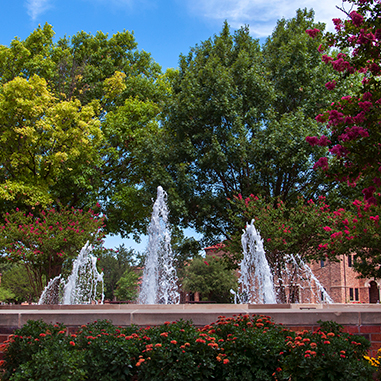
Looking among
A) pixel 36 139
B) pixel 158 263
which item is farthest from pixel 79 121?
pixel 158 263

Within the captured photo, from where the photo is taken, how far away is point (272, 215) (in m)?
14.9

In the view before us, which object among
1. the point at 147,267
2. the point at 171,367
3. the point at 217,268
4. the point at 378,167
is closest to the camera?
the point at 171,367

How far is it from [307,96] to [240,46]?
418cm

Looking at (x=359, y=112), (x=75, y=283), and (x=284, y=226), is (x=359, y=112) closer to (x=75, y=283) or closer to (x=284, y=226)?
(x=284, y=226)

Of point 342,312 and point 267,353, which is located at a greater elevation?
point 342,312

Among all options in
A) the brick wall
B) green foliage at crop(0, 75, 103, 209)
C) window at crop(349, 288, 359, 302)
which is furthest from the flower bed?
window at crop(349, 288, 359, 302)

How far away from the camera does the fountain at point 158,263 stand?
1227 centimetres

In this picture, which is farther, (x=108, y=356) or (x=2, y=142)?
(x=2, y=142)

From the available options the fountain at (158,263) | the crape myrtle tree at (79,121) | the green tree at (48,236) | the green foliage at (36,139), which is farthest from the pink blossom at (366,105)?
the green foliage at (36,139)

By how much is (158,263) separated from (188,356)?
33.9 ft

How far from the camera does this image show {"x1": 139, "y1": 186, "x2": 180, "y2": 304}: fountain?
483 inches

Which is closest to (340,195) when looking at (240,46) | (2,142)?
(240,46)

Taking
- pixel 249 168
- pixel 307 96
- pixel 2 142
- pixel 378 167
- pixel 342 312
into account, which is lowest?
pixel 342 312

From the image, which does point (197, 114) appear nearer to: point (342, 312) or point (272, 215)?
point (272, 215)
